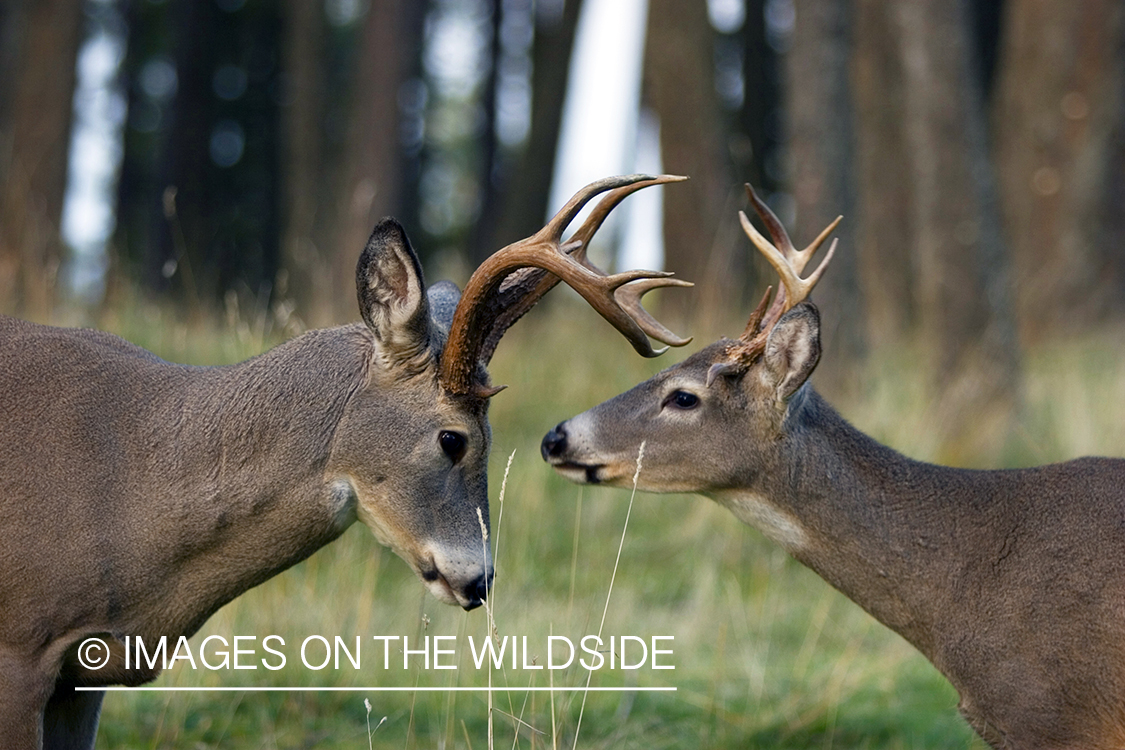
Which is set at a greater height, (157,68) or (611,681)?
(157,68)

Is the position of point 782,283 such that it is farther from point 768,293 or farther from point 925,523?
point 925,523

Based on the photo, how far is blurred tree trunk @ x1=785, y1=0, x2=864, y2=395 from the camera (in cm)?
948

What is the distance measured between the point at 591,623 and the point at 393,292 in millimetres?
3284

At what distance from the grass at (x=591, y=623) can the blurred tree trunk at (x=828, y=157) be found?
55 centimetres

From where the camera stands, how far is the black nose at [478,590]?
4.27 metres

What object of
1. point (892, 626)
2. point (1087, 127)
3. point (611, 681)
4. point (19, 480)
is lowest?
point (611, 681)

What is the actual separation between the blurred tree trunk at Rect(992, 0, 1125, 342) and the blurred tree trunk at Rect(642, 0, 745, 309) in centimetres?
377

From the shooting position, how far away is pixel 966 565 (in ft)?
16.0

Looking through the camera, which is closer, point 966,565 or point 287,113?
point 966,565

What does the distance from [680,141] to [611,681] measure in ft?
22.6

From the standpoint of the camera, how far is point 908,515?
505cm

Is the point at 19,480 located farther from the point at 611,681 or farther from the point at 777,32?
the point at 777,32

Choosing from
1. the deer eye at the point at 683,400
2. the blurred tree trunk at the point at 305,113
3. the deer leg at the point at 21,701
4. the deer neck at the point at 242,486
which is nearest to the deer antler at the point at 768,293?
the deer eye at the point at 683,400

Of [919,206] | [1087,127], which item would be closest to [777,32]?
[1087,127]
